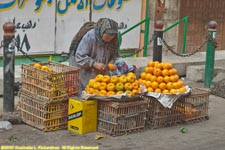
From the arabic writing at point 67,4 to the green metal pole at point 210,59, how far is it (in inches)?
100

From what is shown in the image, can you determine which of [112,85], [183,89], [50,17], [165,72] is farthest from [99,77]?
[50,17]

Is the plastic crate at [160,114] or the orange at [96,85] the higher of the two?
the orange at [96,85]

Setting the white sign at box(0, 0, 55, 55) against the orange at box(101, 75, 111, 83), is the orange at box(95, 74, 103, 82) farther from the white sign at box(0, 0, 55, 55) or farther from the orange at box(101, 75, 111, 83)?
the white sign at box(0, 0, 55, 55)

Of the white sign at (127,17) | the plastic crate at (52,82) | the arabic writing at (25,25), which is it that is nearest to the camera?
the plastic crate at (52,82)

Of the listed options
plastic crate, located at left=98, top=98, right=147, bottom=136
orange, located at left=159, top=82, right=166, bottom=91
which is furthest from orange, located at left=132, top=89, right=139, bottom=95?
orange, located at left=159, top=82, right=166, bottom=91

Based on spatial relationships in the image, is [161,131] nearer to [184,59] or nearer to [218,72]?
[218,72]

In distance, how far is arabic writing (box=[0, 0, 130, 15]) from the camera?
34.5 ft

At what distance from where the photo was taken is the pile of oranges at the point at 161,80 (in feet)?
24.5

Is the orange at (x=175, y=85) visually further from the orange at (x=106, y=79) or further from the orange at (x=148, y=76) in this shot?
the orange at (x=106, y=79)

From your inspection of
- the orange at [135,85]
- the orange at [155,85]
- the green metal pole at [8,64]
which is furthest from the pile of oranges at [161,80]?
the green metal pole at [8,64]

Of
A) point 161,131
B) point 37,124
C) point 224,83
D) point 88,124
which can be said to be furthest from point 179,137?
Answer: point 224,83

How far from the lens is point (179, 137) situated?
287 inches

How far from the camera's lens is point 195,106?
311 inches

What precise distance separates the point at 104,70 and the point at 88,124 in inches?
33.4
